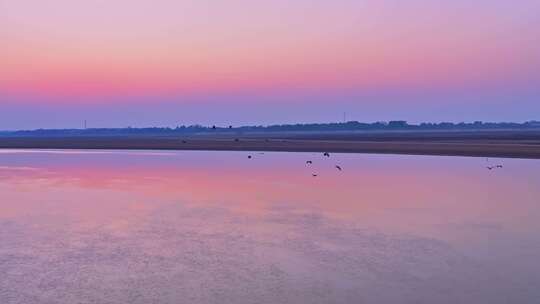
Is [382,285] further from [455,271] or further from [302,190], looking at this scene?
[302,190]

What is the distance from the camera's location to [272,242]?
40.4ft

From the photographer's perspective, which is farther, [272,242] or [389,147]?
[389,147]

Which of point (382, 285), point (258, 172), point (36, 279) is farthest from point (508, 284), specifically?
point (258, 172)

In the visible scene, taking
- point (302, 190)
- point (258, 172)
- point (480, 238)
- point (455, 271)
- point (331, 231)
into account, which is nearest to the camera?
point (455, 271)

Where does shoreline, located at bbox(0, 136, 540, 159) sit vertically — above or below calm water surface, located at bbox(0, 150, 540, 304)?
above

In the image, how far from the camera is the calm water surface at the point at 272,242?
878 cm

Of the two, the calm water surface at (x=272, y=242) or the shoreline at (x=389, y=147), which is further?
the shoreline at (x=389, y=147)

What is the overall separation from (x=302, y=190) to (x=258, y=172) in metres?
8.22

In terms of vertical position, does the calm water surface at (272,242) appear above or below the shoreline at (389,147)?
below

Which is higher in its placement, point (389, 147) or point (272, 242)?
point (389, 147)

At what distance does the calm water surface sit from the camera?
8781mm

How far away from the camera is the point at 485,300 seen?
8.15 m

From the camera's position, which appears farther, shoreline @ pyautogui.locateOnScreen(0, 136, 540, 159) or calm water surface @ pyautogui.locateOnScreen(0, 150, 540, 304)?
shoreline @ pyautogui.locateOnScreen(0, 136, 540, 159)

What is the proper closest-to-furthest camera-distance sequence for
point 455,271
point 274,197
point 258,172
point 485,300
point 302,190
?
point 485,300, point 455,271, point 274,197, point 302,190, point 258,172
